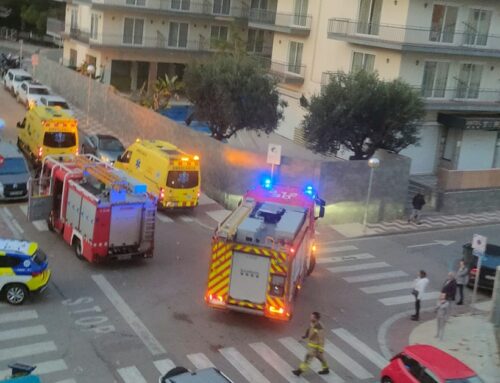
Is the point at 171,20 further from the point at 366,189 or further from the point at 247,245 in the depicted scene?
the point at 247,245

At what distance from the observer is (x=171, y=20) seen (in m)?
56.7

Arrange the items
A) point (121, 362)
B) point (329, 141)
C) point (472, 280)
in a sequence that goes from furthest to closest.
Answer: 1. point (329, 141)
2. point (472, 280)
3. point (121, 362)

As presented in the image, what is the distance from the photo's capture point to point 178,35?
57625mm

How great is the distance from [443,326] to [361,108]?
1392 centimetres

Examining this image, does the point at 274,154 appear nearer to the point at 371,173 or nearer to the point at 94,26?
the point at 371,173

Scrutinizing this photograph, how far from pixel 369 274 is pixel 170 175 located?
28.1 feet

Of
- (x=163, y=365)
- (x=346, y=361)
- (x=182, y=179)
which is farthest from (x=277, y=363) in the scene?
(x=182, y=179)

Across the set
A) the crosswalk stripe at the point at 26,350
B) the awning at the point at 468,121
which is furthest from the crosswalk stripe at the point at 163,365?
the awning at the point at 468,121

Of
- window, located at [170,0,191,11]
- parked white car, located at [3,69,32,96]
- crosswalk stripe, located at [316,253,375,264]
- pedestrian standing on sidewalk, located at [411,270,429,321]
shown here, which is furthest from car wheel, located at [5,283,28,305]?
window, located at [170,0,191,11]

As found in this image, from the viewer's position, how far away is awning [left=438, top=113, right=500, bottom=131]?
126 ft

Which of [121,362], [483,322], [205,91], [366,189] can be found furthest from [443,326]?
[205,91]

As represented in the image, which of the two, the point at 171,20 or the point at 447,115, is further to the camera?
the point at 171,20

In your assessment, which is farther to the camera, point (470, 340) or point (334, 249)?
point (334, 249)

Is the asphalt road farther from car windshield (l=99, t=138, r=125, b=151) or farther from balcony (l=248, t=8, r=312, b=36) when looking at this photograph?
balcony (l=248, t=8, r=312, b=36)
